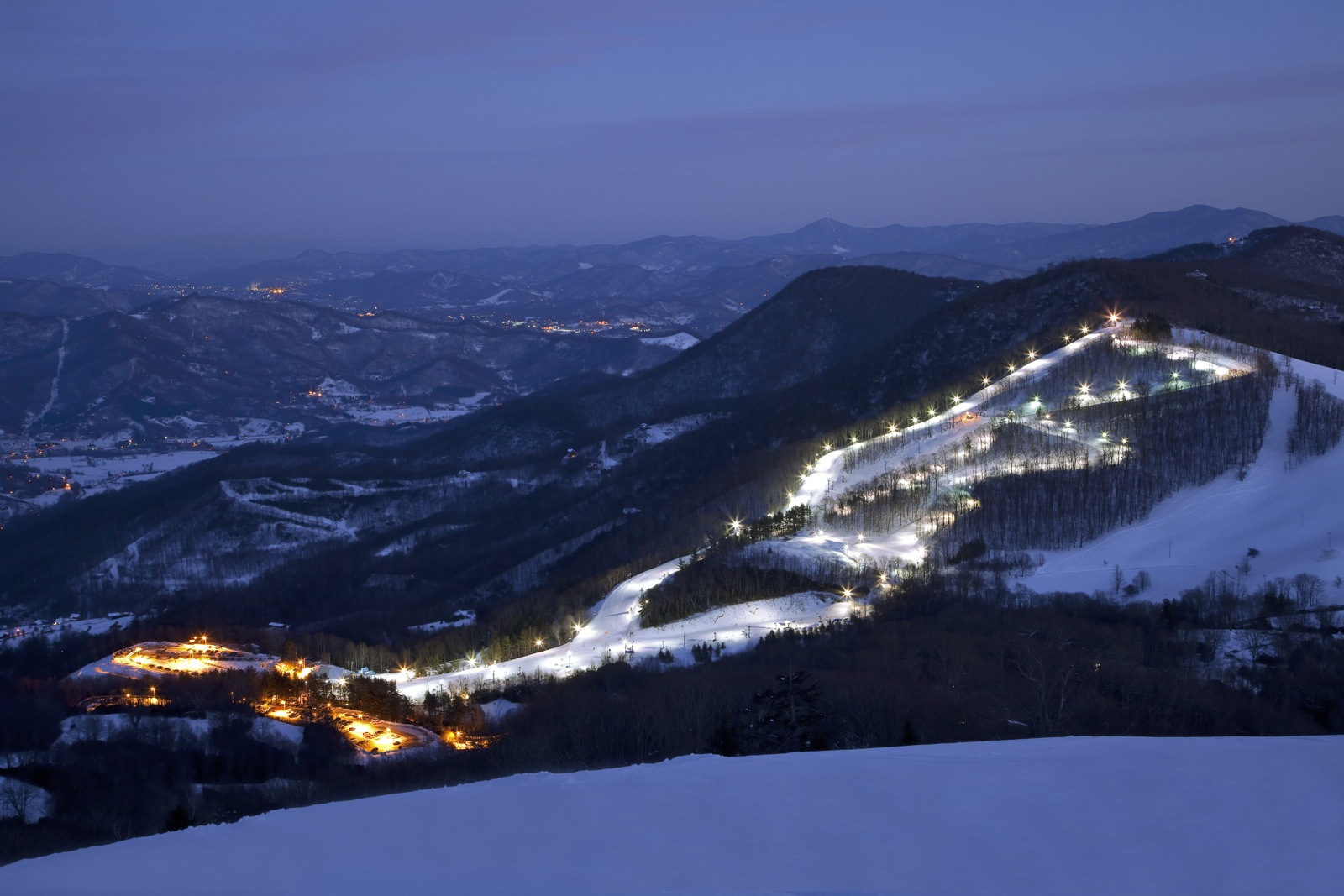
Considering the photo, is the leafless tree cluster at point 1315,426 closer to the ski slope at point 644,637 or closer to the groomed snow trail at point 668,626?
the groomed snow trail at point 668,626

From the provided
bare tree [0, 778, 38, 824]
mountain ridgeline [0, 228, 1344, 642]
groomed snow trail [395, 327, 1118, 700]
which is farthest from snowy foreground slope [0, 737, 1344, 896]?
mountain ridgeline [0, 228, 1344, 642]

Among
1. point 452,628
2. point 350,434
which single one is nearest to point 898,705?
point 452,628

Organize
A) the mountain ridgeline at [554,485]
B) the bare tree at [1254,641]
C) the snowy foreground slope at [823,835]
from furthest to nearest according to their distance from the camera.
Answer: the mountain ridgeline at [554,485] → the bare tree at [1254,641] → the snowy foreground slope at [823,835]

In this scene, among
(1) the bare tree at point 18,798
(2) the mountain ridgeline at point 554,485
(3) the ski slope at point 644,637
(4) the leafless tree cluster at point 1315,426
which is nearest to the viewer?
(1) the bare tree at point 18,798

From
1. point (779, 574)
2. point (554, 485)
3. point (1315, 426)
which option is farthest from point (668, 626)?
point (554, 485)

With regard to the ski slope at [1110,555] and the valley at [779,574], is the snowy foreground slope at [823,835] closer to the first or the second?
the valley at [779,574]

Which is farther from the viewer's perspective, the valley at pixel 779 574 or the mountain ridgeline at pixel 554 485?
the mountain ridgeline at pixel 554 485

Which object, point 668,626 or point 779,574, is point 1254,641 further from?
point 668,626

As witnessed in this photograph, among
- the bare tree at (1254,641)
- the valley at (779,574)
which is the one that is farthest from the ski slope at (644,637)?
the bare tree at (1254,641)

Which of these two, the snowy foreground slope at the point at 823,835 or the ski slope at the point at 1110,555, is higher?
the snowy foreground slope at the point at 823,835
